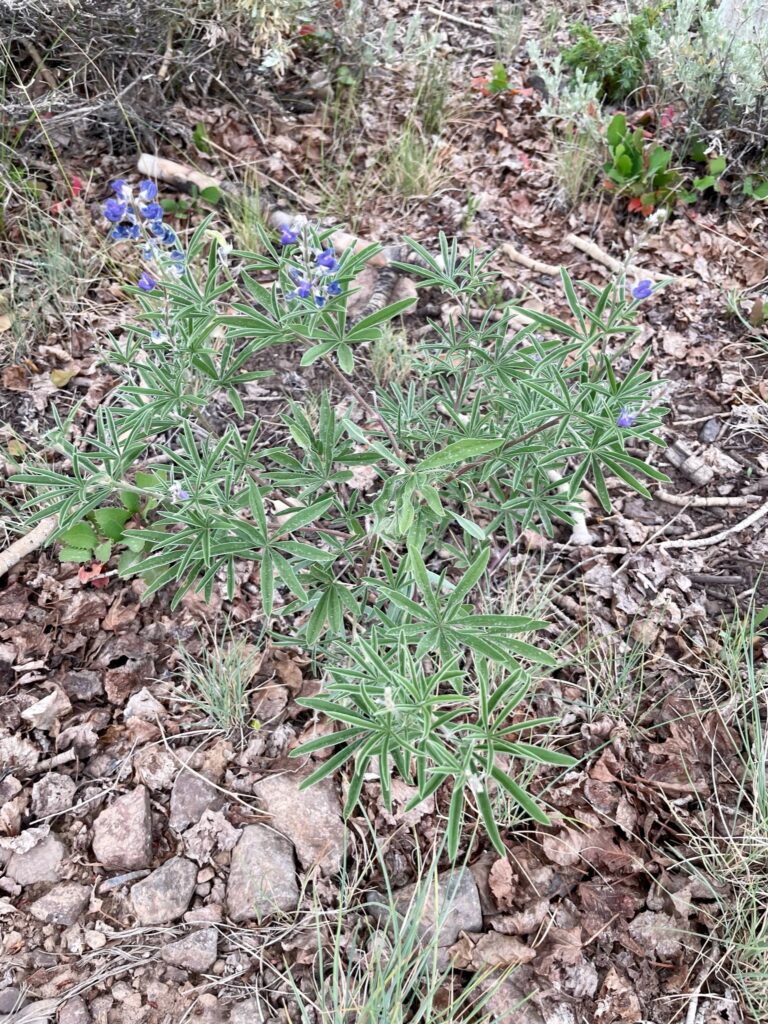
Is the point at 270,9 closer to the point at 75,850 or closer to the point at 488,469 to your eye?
the point at 488,469

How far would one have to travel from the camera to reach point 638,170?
3.48m

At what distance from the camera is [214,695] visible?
210 cm

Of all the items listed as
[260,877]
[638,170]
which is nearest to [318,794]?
[260,877]

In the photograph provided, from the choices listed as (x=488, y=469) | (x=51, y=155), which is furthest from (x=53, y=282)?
(x=488, y=469)

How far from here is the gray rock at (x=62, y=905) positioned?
1.80 metres

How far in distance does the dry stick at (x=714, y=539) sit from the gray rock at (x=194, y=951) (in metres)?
1.78

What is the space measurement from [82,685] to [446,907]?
1.19m

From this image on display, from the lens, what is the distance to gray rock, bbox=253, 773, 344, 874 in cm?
192

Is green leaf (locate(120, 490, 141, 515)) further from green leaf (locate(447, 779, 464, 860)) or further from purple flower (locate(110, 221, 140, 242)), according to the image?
green leaf (locate(447, 779, 464, 860))

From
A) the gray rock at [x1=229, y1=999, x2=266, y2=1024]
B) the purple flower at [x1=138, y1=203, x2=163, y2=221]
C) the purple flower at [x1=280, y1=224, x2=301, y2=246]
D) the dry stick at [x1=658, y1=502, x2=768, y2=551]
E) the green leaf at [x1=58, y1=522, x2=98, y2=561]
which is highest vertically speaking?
the purple flower at [x1=280, y1=224, x2=301, y2=246]

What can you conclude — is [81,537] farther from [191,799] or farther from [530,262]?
[530,262]

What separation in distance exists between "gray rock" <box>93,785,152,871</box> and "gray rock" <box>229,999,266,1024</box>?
404 mm

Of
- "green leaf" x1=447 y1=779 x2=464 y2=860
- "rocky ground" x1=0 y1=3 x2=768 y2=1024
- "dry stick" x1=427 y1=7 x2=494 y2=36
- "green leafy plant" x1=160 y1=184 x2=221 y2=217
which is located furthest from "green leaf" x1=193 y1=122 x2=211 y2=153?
"green leaf" x1=447 y1=779 x2=464 y2=860

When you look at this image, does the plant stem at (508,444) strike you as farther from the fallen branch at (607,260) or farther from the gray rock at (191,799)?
the fallen branch at (607,260)
